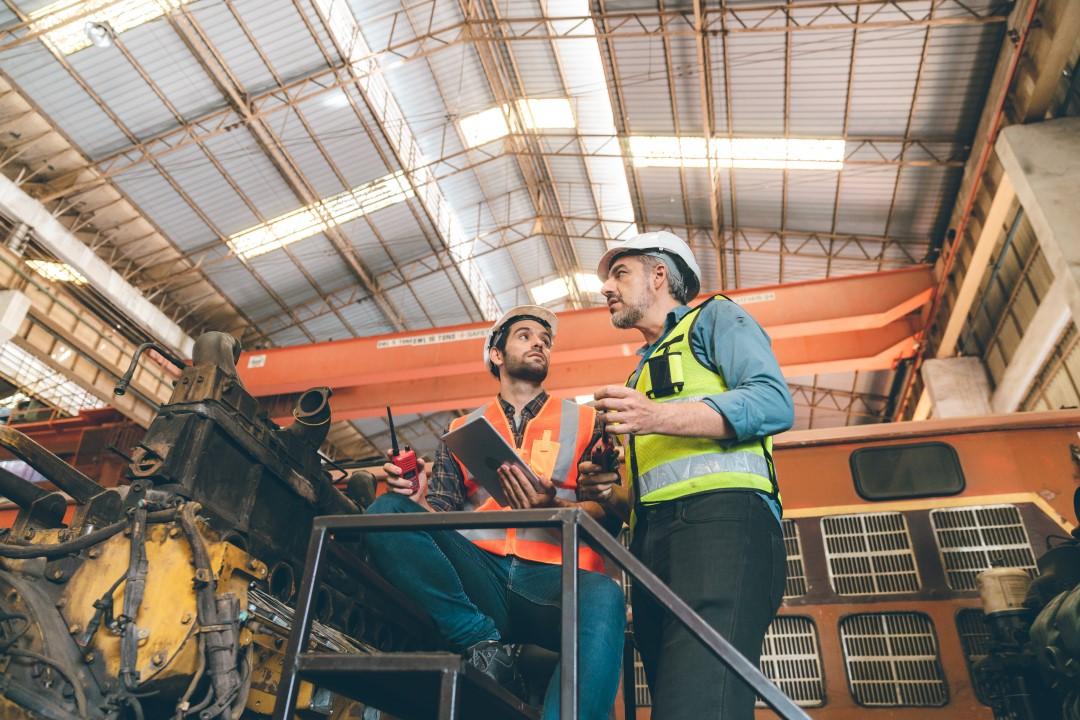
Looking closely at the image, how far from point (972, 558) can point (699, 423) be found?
2.90 metres

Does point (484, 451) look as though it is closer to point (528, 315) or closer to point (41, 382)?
point (528, 315)

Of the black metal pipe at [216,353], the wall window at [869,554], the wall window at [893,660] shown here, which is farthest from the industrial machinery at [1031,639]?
the black metal pipe at [216,353]

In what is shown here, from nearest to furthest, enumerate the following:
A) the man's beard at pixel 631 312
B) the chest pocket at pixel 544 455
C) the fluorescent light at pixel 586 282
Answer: the man's beard at pixel 631 312, the chest pocket at pixel 544 455, the fluorescent light at pixel 586 282

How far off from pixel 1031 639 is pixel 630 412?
7.93 ft

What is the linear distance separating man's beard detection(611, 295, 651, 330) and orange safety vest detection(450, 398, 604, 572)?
371mm

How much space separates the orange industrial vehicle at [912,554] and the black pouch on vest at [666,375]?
91.7 inches

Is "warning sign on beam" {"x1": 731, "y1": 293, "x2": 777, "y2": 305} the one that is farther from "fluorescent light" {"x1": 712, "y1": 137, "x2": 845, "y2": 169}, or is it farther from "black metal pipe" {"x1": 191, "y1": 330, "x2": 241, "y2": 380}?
"black metal pipe" {"x1": 191, "y1": 330, "x2": 241, "y2": 380}

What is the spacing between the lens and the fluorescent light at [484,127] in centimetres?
1312

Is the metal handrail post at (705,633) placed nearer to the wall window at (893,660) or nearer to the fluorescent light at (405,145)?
the wall window at (893,660)

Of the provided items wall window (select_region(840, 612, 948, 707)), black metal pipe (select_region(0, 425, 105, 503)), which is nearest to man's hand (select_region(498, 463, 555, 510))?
Result: black metal pipe (select_region(0, 425, 105, 503))

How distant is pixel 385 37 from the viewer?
11.7 metres

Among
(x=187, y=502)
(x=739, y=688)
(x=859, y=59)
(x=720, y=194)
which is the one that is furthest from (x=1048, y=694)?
(x=720, y=194)

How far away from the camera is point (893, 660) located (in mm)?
3656

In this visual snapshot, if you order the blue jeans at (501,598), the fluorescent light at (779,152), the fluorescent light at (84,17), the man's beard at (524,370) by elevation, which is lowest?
the blue jeans at (501,598)
